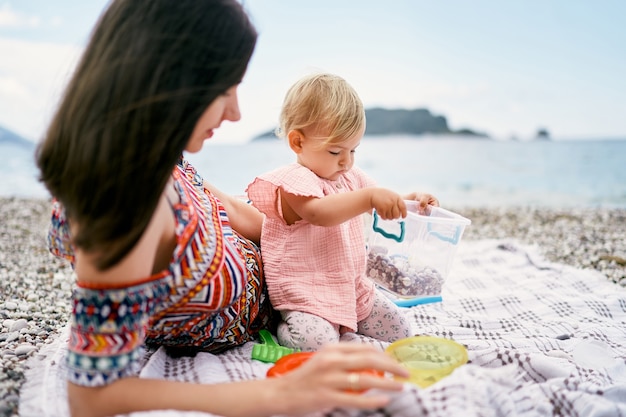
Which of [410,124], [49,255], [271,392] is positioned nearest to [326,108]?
[271,392]

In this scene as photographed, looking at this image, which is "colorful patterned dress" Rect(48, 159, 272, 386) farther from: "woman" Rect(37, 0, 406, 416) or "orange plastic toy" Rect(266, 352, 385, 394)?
"orange plastic toy" Rect(266, 352, 385, 394)

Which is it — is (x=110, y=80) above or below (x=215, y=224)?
above

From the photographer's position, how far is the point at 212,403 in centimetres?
125

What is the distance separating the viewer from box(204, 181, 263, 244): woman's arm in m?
2.23

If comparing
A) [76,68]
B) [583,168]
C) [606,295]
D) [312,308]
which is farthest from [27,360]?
[583,168]

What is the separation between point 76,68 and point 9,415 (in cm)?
105

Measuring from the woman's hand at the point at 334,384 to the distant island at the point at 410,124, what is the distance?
2266 cm

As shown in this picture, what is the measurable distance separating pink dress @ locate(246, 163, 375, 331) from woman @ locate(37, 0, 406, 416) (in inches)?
24.7

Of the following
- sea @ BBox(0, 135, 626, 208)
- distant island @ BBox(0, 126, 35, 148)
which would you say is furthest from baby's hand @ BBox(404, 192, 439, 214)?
distant island @ BBox(0, 126, 35, 148)

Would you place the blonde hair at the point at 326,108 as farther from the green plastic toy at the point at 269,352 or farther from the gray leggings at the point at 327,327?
the green plastic toy at the point at 269,352

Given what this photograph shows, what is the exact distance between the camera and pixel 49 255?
13.1 feet

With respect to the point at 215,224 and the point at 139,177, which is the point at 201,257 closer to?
the point at 215,224

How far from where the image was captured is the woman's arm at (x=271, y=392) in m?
1.15

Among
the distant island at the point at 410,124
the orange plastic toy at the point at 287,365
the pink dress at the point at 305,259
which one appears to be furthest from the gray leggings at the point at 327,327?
the distant island at the point at 410,124
